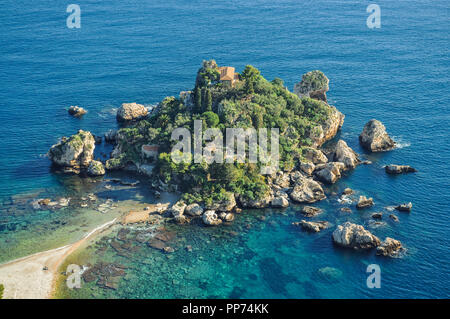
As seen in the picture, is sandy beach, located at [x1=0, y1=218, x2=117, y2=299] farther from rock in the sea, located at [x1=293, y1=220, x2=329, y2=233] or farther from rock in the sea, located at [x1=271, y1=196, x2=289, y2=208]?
rock in the sea, located at [x1=293, y1=220, x2=329, y2=233]

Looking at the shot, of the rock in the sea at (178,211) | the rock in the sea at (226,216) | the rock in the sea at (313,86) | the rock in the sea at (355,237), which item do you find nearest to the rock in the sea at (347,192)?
the rock in the sea at (355,237)

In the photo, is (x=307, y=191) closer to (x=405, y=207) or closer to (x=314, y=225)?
(x=314, y=225)

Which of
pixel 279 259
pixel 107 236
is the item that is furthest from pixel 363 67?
pixel 107 236

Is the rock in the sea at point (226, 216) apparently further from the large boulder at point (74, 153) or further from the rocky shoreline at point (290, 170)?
the large boulder at point (74, 153)

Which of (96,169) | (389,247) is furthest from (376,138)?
(96,169)

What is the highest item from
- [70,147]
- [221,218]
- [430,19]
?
[430,19]

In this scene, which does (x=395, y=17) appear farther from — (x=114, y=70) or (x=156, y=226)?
Answer: (x=156, y=226)
